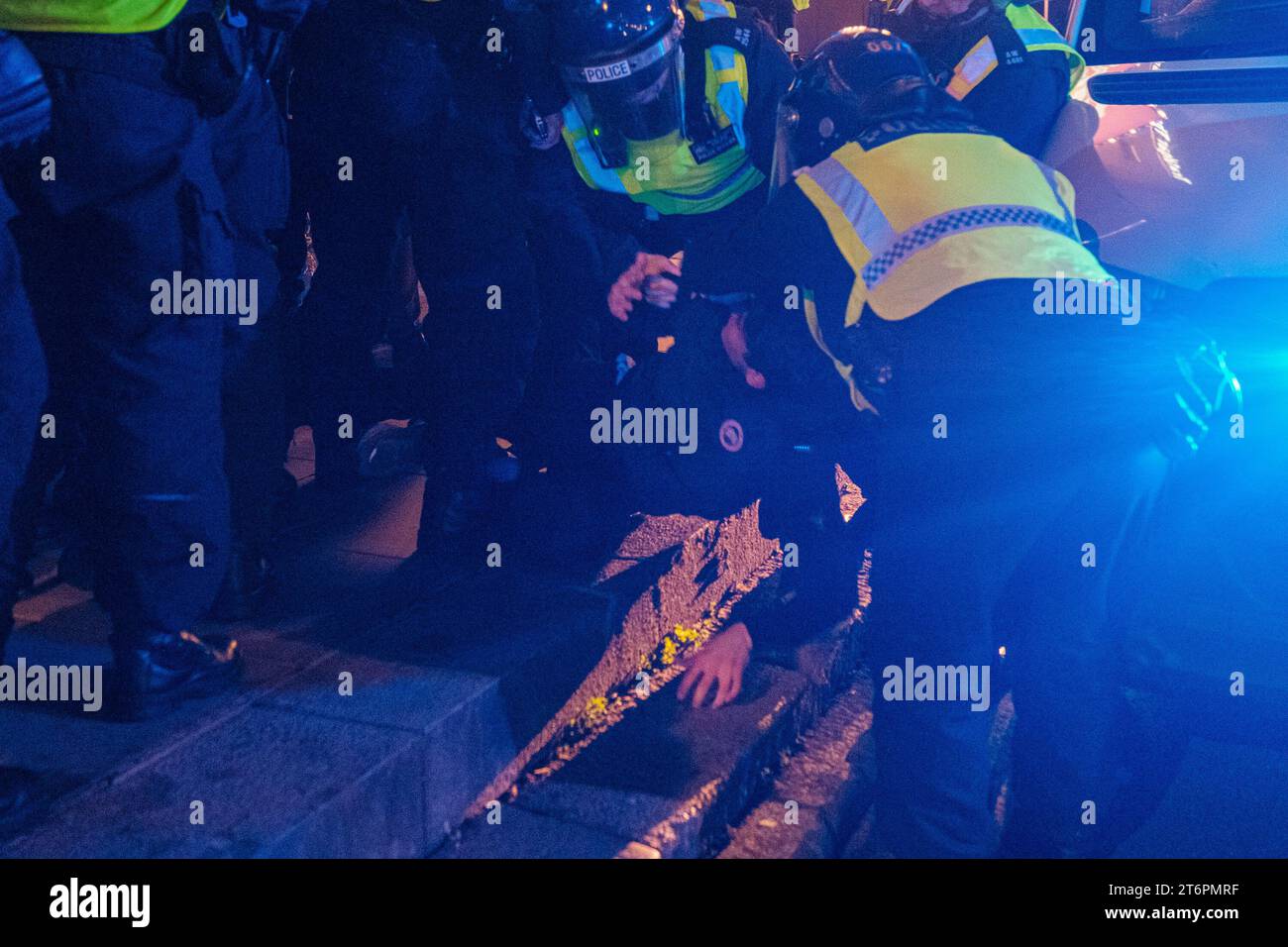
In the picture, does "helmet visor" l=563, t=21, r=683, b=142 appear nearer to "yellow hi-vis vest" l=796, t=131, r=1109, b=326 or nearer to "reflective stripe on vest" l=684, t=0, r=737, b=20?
"reflective stripe on vest" l=684, t=0, r=737, b=20

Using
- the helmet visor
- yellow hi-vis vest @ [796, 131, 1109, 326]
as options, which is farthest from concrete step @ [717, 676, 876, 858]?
the helmet visor

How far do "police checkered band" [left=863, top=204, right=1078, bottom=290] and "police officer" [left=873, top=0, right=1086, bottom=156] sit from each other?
2.71ft

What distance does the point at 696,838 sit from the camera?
244cm

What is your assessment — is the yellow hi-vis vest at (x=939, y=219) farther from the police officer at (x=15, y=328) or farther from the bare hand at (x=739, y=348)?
the police officer at (x=15, y=328)

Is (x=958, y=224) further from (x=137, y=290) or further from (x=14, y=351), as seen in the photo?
(x=14, y=351)

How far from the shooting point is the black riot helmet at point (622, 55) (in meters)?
3.34

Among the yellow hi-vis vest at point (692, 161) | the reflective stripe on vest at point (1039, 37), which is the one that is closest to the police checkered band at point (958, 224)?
the reflective stripe on vest at point (1039, 37)

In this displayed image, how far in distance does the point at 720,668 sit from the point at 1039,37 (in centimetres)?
206

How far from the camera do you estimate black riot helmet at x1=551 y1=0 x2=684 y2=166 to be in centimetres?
334

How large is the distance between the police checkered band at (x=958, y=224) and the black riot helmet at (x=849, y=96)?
39 cm

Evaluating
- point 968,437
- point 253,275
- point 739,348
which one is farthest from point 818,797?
point 253,275

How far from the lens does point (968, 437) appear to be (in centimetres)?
234

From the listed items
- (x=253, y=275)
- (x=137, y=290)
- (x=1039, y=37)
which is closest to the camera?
(x=137, y=290)

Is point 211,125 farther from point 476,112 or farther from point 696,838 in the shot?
point 696,838
